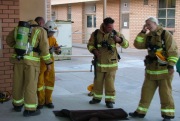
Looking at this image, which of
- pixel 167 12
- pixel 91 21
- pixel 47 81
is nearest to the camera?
pixel 47 81

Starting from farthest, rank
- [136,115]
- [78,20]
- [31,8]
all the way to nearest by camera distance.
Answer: [78,20]
[31,8]
[136,115]

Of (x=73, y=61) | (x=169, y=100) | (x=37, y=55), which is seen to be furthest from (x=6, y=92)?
(x=73, y=61)

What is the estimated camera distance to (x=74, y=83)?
8773 mm

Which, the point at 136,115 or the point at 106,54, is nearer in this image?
the point at 136,115

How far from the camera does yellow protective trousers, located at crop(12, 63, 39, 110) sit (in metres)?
5.37

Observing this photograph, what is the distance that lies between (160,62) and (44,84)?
85.6 inches

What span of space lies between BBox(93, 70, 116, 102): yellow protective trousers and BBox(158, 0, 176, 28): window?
40.6ft

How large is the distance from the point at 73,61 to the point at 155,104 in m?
7.37

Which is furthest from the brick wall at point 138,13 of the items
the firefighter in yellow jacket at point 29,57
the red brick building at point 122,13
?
the firefighter in yellow jacket at point 29,57

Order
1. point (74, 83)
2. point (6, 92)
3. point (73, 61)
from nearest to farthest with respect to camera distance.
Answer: point (6, 92), point (74, 83), point (73, 61)

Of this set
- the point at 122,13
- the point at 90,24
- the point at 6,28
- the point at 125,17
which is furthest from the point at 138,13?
the point at 6,28

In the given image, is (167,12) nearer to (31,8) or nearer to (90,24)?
(90,24)

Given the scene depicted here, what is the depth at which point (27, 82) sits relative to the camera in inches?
212

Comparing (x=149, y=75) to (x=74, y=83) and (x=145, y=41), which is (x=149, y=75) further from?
(x=74, y=83)
